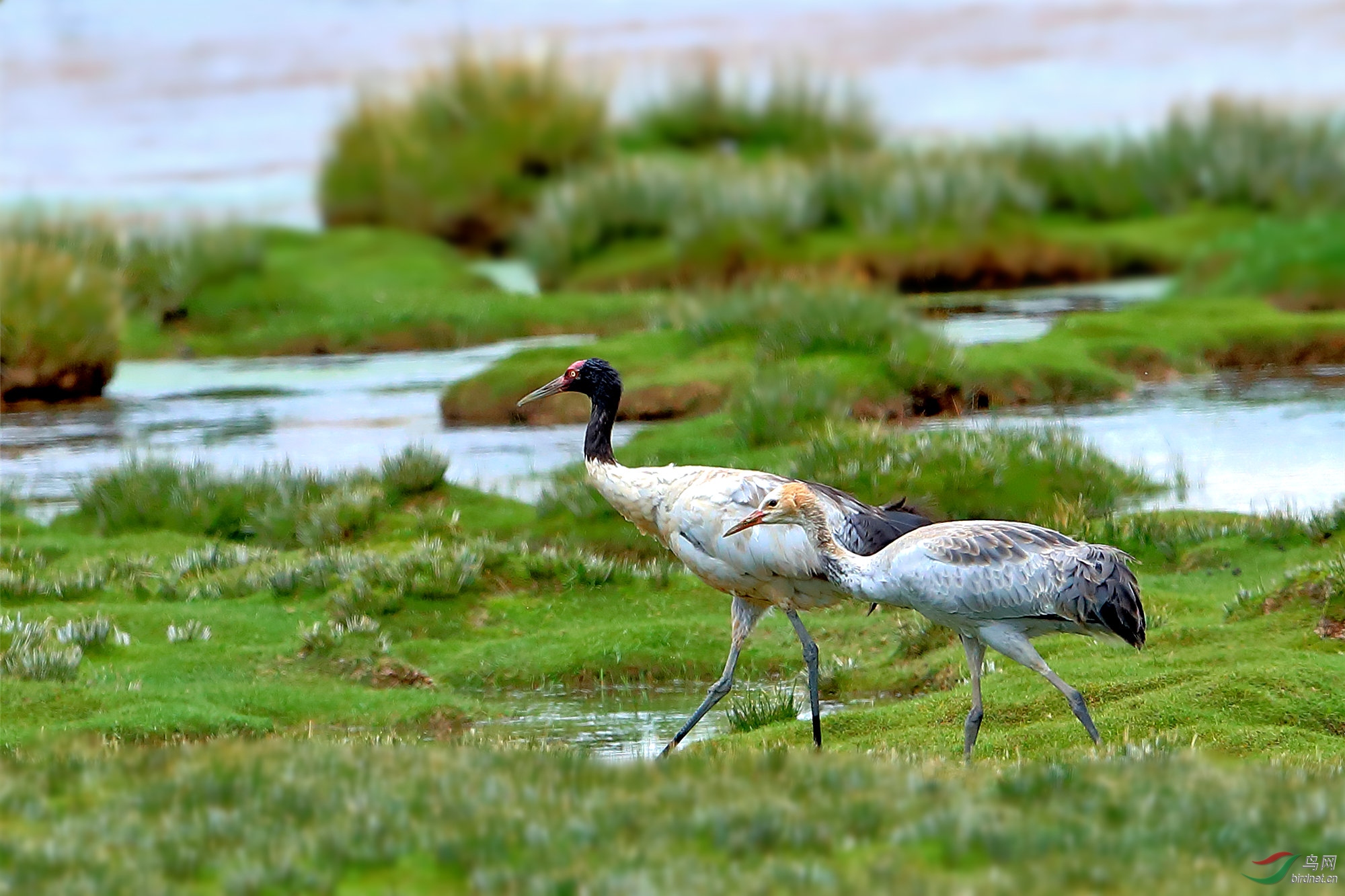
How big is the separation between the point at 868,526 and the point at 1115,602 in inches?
71.0

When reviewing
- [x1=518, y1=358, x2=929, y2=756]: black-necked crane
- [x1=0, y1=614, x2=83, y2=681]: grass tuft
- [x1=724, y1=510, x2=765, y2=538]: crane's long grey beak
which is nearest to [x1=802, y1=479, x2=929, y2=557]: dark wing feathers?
[x1=518, y1=358, x2=929, y2=756]: black-necked crane

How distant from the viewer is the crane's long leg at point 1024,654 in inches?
389

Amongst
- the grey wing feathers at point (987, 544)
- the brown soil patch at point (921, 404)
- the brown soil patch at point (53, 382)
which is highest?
the grey wing feathers at point (987, 544)

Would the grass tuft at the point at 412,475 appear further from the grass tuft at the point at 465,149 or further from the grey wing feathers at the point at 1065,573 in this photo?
the grass tuft at the point at 465,149

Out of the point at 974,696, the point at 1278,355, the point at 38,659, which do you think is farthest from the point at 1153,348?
the point at 974,696

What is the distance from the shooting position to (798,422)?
21.5 m

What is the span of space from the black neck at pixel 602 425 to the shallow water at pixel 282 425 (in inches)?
287

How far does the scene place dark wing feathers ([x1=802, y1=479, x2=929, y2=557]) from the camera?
11.0 metres

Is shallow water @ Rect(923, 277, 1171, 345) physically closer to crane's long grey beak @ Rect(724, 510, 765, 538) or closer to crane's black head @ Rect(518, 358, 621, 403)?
crane's black head @ Rect(518, 358, 621, 403)

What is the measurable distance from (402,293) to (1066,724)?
32.8m

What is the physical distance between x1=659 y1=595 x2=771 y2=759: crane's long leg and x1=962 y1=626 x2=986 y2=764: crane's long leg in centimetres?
169

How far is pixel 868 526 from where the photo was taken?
1108cm

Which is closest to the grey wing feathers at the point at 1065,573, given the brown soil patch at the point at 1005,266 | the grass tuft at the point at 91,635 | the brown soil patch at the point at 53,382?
the grass tuft at the point at 91,635

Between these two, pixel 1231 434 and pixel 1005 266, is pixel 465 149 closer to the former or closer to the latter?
pixel 1005 266
